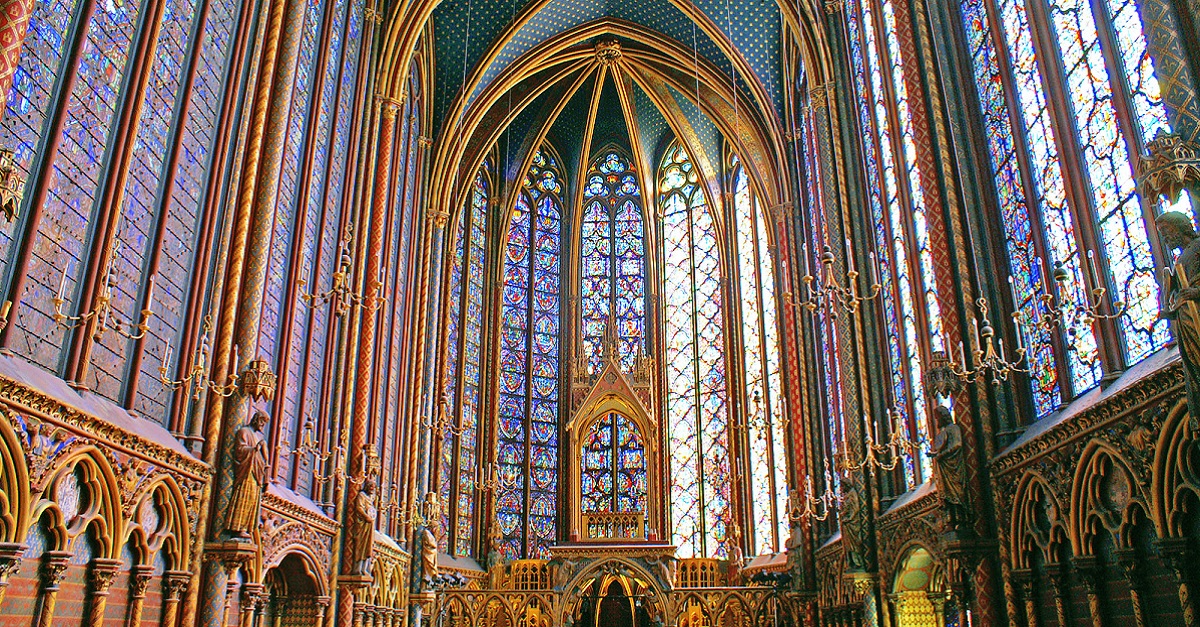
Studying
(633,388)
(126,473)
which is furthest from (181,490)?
(633,388)

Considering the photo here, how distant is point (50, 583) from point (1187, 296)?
960 cm

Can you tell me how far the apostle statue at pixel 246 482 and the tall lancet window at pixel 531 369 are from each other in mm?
13629

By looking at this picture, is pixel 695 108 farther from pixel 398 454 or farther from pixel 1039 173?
pixel 1039 173

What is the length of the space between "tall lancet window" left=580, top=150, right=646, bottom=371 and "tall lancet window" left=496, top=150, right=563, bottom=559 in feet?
3.17

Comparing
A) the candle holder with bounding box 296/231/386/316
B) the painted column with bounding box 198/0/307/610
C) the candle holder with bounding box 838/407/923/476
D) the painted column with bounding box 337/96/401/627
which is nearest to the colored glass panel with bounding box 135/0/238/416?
the painted column with bounding box 198/0/307/610

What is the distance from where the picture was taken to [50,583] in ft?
28.7

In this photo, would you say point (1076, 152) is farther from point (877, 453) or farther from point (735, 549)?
point (735, 549)

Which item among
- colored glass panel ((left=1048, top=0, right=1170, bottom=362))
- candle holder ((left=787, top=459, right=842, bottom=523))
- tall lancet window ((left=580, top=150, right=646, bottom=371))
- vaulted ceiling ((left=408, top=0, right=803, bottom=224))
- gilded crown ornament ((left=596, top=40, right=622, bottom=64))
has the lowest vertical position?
candle holder ((left=787, top=459, right=842, bottom=523))

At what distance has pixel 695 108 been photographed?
1109 inches

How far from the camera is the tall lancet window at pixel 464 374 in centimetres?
2481

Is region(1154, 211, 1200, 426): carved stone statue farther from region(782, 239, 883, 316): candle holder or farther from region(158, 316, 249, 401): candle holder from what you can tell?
region(158, 316, 249, 401): candle holder

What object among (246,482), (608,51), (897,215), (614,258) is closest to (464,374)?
(614,258)

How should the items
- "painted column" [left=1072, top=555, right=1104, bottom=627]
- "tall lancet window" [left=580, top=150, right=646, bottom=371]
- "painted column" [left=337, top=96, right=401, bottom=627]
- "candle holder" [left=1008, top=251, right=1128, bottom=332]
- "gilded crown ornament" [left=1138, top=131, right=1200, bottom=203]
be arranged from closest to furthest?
1. "gilded crown ornament" [left=1138, top=131, right=1200, bottom=203]
2. "candle holder" [left=1008, top=251, right=1128, bottom=332]
3. "painted column" [left=1072, top=555, right=1104, bottom=627]
4. "painted column" [left=337, top=96, right=401, bottom=627]
5. "tall lancet window" [left=580, top=150, right=646, bottom=371]

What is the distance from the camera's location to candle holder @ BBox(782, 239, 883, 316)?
11328 mm
